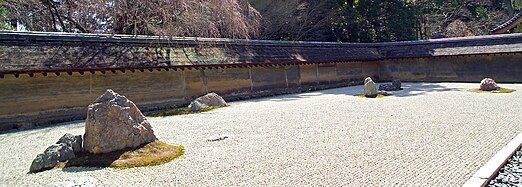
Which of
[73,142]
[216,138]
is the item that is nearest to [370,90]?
[216,138]

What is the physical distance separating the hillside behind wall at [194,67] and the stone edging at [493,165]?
1018cm

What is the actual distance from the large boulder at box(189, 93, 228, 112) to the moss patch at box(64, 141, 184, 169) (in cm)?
579

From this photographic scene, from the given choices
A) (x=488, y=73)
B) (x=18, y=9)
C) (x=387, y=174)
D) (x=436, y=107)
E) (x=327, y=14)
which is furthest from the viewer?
(x=327, y=14)

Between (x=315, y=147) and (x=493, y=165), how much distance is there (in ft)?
8.52

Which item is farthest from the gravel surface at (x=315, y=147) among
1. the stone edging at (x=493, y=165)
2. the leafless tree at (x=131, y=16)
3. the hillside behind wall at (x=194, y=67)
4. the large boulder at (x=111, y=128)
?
the leafless tree at (x=131, y=16)

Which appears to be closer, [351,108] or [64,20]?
[351,108]

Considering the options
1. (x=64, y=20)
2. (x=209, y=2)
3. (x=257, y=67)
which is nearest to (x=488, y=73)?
(x=257, y=67)

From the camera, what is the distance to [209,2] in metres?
15.8

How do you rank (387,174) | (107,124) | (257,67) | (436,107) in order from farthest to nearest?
(257,67) → (436,107) → (107,124) → (387,174)

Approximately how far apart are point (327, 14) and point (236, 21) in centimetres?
1181

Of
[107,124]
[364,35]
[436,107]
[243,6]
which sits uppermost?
[243,6]

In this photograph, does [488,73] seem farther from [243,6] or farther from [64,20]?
[64,20]

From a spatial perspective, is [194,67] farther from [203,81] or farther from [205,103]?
[205,103]

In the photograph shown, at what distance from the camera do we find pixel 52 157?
19.0 ft
